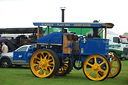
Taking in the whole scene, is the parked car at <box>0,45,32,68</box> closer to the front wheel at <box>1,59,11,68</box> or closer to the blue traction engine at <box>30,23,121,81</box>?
the front wheel at <box>1,59,11,68</box>

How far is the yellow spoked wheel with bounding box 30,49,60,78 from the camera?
1327cm

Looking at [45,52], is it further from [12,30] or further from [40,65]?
[12,30]

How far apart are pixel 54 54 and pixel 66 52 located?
54 cm

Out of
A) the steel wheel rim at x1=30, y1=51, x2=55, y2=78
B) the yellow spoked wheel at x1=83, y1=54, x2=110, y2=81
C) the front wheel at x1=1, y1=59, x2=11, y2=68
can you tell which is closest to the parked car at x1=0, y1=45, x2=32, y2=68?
the front wheel at x1=1, y1=59, x2=11, y2=68

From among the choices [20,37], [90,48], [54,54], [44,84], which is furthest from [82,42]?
[20,37]

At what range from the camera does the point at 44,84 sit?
11.5 meters

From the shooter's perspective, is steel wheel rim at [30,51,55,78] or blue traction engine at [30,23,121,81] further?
steel wheel rim at [30,51,55,78]

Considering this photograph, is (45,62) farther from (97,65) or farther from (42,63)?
(97,65)

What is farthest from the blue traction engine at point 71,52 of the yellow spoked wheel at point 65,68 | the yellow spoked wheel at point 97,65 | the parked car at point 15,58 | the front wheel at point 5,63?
the front wheel at point 5,63

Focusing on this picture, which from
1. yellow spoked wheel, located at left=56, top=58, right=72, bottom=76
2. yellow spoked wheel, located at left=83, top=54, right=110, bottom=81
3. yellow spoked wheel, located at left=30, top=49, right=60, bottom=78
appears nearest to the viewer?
yellow spoked wheel, located at left=83, top=54, right=110, bottom=81

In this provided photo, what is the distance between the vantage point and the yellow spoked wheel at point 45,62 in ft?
43.5

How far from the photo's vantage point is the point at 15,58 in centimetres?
1848

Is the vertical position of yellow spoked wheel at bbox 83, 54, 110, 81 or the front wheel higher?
yellow spoked wheel at bbox 83, 54, 110, 81

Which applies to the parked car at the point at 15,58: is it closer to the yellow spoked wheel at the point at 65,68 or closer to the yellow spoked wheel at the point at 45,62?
the yellow spoked wheel at the point at 65,68
